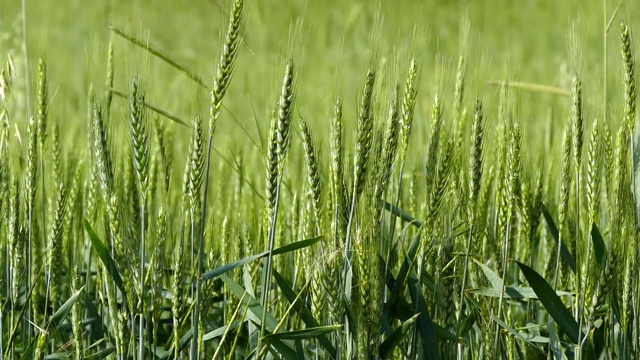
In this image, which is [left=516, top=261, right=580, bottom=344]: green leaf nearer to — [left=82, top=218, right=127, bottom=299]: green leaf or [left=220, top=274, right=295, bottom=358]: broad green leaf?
[left=220, top=274, right=295, bottom=358]: broad green leaf

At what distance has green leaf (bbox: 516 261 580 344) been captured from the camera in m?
1.57

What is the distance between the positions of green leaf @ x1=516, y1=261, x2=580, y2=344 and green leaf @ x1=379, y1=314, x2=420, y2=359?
0.69 feet

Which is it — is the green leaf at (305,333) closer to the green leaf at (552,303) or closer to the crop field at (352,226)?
the crop field at (352,226)

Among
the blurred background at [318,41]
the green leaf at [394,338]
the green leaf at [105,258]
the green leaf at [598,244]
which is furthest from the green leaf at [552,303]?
the blurred background at [318,41]

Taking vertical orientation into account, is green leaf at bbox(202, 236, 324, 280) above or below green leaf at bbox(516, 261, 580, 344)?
above

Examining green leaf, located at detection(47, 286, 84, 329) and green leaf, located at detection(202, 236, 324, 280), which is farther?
green leaf, located at detection(47, 286, 84, 329)

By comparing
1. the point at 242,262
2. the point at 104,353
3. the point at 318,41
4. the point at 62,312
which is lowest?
the point at 104,353

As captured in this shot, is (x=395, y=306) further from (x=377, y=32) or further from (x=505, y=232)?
(x=377, y=32)

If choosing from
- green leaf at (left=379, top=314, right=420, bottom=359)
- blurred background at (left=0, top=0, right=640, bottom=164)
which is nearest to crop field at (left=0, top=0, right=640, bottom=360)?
green leaf at (left=379, top=314, right=420, bottom=359)

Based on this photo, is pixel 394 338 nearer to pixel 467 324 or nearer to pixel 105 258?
pixel 467 324

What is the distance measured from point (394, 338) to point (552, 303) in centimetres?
28

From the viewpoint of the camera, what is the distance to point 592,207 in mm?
1578

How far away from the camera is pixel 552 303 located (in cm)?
159

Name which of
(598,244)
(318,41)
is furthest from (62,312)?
(318,41)
